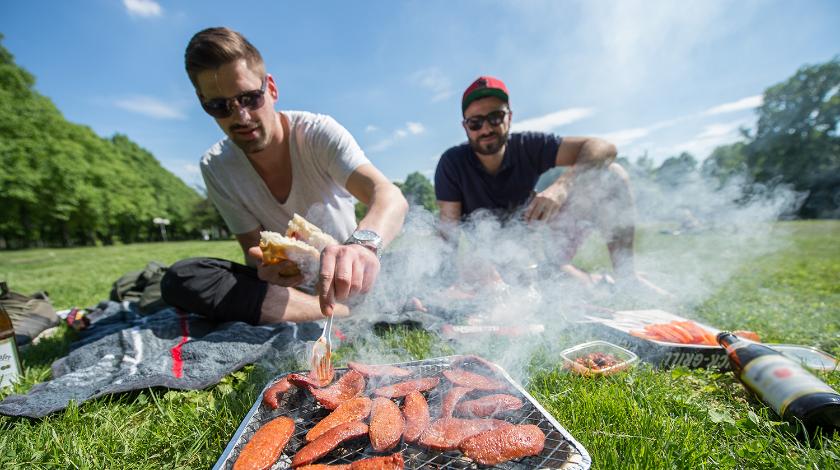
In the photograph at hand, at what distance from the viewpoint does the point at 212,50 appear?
9.39 ft

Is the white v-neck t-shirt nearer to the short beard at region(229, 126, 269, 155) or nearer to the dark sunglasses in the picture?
the short beard at region(229, 126, 269, 155)

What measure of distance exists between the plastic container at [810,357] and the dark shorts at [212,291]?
3.88 metres

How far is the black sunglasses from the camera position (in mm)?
3016

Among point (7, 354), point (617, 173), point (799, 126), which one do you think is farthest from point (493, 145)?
point (799, 126)

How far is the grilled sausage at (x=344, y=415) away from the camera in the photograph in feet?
4.58

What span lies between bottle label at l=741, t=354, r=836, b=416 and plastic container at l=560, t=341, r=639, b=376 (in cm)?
53

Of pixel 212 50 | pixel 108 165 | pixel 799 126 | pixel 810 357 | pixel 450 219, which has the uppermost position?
pixel 108 165

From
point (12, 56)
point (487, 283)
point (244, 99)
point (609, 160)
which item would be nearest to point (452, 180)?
point (487, 283)

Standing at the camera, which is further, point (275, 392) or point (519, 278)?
point (519, 278)

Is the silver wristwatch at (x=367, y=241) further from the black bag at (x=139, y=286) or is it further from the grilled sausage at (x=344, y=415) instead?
the black bag at (x=139, y=286)

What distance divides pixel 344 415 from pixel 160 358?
1.78m

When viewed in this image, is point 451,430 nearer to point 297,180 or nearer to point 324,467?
point 324,467

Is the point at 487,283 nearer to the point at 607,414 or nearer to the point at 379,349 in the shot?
the point at 379,349

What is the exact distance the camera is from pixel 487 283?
3.90 meters
